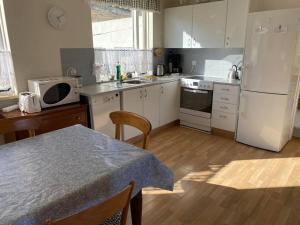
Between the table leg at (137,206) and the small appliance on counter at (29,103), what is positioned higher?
the small appliance on counter at (29,103)

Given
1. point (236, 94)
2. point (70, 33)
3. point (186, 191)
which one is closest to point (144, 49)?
point (70, 33)

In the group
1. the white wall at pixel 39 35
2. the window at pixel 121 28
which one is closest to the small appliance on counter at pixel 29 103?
the white wall at pixel 39 35

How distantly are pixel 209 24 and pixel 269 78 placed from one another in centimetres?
126

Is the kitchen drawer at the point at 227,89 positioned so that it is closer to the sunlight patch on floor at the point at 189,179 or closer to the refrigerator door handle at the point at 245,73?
the refrigerator door handle at the point at 245,73

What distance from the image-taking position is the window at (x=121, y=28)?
10.7ft

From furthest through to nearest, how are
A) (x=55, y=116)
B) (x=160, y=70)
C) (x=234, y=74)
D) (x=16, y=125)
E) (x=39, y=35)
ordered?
(x=160, y=70) → (x=234, y=74) → (x=39, y=35) → (x=55, y=116) → (x=16, y=125)

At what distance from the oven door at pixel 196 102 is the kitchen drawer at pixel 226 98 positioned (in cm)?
10

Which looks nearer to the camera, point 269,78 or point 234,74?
point 269,78

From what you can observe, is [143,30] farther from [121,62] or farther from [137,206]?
[137,206]

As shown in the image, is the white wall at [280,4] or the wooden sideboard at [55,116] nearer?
the wooden sideboard at [55,116]

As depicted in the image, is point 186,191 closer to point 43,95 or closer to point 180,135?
point 180,135

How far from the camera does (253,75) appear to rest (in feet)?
9.56

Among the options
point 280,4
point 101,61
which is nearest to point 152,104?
point 101,61

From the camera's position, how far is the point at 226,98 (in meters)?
3.29
